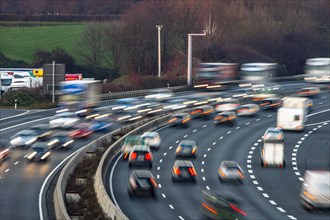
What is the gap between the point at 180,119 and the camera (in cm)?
8475

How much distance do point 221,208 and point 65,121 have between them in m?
40.5

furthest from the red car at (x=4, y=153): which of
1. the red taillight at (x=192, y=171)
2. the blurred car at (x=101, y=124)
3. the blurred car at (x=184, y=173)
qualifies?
the red taillight at (x=192, y=171)

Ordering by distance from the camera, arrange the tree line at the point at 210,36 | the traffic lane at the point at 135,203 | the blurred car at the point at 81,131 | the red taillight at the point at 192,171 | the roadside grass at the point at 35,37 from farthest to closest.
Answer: the roadside grass at the point at 35,37 < the tree line at the point at 210,36 < the blurred car at the point at 81,131 < the red taillight at the point at 192,171 < the traffic lane at the point at 135,203

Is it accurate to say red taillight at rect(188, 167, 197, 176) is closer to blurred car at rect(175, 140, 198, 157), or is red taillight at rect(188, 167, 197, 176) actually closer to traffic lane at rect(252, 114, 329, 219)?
traffic lane at rect(252, 114, 329, 219)

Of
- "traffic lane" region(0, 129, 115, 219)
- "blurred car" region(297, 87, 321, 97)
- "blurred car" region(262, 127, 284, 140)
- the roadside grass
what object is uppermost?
the roadside grass

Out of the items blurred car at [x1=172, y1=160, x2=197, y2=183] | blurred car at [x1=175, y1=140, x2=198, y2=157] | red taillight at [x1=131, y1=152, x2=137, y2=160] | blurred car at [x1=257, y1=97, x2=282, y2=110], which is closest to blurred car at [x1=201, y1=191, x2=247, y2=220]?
blurred car at [x1=172, y1=160, x2=197, y2=183]

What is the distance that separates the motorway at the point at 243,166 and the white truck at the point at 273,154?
0.57 metres

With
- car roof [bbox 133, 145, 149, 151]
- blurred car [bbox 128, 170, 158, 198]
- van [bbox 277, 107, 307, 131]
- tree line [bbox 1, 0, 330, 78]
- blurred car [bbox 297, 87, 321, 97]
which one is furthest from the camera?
tree line [bbox 1, 0, 330, 78]

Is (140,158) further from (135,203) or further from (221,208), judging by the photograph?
(221,208)

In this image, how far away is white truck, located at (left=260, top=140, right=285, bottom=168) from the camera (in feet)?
208

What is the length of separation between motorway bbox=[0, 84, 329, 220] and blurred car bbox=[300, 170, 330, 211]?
692mm

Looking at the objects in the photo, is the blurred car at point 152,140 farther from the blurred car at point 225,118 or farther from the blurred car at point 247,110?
the blurred car at point 247,110

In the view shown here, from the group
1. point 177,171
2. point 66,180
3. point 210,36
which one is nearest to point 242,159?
point 177,171

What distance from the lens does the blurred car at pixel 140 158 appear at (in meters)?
62.4
